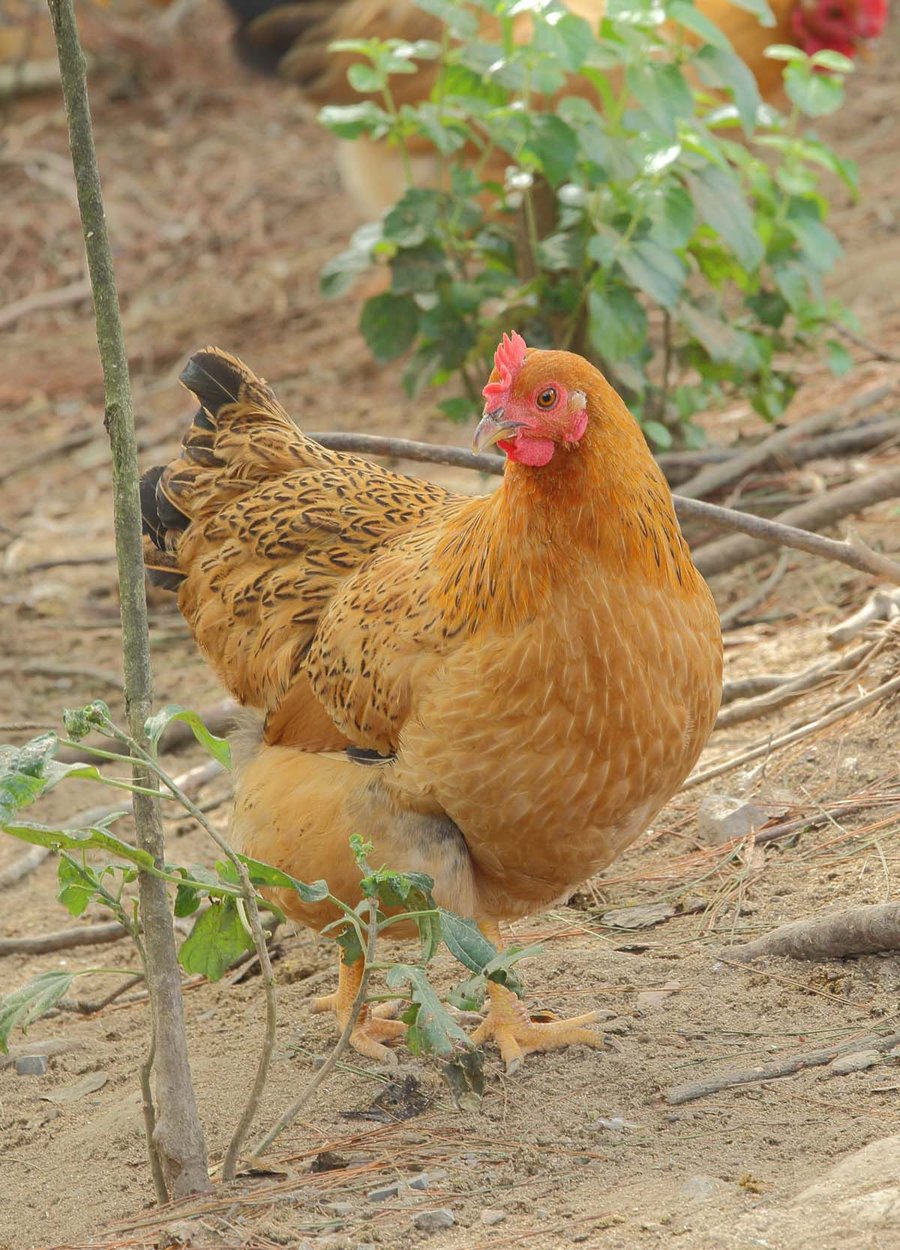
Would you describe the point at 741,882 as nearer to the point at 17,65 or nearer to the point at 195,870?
the point at 195,870

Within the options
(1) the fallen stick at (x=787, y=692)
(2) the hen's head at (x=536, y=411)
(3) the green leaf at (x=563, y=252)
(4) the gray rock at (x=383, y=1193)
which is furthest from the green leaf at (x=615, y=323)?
(4) the gray rock at (x=383, y=1193)

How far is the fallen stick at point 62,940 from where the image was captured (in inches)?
162

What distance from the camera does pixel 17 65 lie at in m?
13.0

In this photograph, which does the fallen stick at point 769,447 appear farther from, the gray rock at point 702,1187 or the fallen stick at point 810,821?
the gray rock at point 702,1187

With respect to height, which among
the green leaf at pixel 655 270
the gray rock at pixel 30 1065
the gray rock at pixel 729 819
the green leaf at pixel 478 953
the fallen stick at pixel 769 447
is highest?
the green leaf at pixel 655 270

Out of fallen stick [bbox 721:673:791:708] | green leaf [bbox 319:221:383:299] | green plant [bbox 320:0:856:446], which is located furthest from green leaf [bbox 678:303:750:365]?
fallen stick [bbox 721:673:791:708]

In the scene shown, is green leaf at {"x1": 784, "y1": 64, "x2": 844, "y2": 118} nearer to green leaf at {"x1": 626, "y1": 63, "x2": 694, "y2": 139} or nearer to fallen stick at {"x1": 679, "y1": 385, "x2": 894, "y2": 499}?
green leaf at {"x1": 626, "y1": 63, "x2": 694, "y2": 139}

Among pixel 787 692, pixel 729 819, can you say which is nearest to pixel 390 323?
pixel 787 692

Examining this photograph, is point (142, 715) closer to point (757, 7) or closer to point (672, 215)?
point (672, 215)

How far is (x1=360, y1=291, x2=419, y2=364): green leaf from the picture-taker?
18.4 ft

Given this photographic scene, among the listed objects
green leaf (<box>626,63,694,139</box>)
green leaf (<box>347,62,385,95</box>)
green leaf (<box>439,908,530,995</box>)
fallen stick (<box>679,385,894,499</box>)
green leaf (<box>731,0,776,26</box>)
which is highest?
green leaf (<box>731,0,776,26</box>)

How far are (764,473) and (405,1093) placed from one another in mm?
3741

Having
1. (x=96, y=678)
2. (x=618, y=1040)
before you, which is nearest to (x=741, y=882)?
(x=618, y=1040)

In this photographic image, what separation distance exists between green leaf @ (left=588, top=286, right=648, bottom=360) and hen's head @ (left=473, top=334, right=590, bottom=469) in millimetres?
2107
